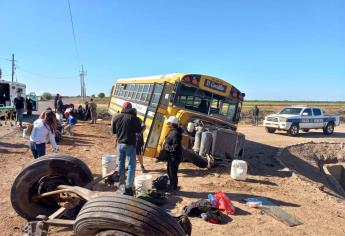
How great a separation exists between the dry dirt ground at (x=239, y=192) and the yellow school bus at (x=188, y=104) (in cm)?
113

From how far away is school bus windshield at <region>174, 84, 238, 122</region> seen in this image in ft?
35.6

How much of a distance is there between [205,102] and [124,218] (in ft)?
26.7

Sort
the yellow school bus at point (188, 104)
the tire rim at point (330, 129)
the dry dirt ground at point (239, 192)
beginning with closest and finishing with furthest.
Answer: the dry dirt ground at point (239, 192) → the yellow school bus at point (188, 104) → the tire rim at point (330, 129)

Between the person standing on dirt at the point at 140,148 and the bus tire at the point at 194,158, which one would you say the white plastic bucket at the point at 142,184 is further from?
the bus tire at the point at 194,158

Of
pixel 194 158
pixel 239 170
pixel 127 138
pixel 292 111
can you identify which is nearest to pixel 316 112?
pixel 292 111

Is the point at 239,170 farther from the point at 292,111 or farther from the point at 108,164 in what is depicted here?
the point at 292,111

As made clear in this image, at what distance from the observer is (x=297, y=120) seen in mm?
21719

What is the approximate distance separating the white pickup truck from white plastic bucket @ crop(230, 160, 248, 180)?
12.8m

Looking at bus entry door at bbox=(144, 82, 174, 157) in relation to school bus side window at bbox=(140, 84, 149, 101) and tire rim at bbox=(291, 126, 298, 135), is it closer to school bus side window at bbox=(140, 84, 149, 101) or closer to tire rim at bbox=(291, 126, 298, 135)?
school bus side window at bbox=(140, 84, 149, 101)

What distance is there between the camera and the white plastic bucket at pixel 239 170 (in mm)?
9664

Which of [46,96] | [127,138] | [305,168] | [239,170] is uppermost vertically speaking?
[46,96]

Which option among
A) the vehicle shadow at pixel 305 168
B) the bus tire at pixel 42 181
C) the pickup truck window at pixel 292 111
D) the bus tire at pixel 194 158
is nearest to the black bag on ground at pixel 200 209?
the bus tire at pixel 42 181

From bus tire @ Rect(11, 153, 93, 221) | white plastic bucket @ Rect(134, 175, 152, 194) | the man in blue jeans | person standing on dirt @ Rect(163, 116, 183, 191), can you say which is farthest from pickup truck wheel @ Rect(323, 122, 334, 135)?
bus tire @ Rect(11, 153, 93, 221)

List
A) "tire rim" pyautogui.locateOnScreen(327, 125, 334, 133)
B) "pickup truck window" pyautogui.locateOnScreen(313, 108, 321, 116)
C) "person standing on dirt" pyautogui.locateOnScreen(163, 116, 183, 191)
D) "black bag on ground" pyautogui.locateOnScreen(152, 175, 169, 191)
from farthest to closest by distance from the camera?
"tire rim" pyautogui.locateOnScreen(327, 125, 334, 133)
"pickup truck window" pyautogui.locateOnScreen(313, 108, 321, 116)
"person standing on dirt" pyautogui.locateOnScreen(163, 116, 183, 191)
"black bag on ground" pyautogui.locateOnScreen(152, 175, 169, 191)
